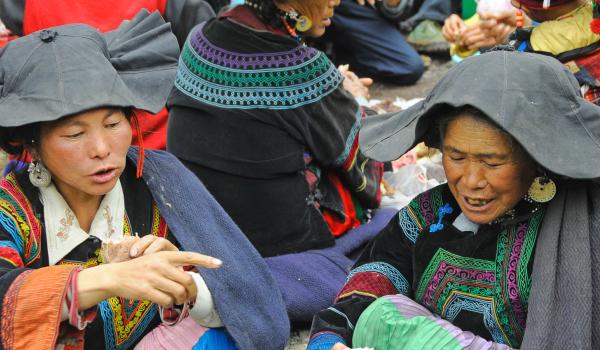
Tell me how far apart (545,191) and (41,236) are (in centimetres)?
150

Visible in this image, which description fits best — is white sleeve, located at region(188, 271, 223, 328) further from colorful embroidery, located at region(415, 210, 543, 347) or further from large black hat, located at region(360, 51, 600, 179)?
large black hat, located at region(360, 51, 600, 179)

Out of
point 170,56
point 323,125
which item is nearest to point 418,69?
point 323,125

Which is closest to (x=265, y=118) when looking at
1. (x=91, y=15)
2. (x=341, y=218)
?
(x=341, y=218)

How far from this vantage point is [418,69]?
714 centimetres

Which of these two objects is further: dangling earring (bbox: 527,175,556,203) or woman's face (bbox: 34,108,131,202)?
woman's face (bbox: 34,108,131,202)

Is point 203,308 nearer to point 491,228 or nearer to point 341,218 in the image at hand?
point 491,228

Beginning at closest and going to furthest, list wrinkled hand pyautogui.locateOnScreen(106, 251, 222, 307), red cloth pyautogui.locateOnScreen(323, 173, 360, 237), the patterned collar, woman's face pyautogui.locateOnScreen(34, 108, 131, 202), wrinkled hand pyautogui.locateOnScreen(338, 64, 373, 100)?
wrinkled hand pyautogui.locateOnScreen(106, 251, 222, 307), woman's face pyautogui.locateOnScreen(34, 108, 131, 202), the patterned collar, red cloth pyautogui.locateOnScreen(323, 173, 360, 237), wrinkled hand pyautogui.locateOnScreen(338, 64, 373, 100)

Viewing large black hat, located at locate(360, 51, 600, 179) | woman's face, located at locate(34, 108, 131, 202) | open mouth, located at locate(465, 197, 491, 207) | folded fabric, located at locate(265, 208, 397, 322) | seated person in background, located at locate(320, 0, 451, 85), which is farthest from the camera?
seated person in background, located at locate(320, 0, 451, 85)

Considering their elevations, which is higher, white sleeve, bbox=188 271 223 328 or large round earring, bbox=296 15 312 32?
large round earring, bbox=296 15 312 32

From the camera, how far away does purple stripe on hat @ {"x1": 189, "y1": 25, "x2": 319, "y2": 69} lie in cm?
372

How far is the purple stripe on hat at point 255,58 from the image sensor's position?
3717mm

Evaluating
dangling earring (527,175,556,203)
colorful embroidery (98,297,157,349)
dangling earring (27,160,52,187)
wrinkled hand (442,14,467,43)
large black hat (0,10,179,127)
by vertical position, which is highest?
large black hat (0,10,179,127)

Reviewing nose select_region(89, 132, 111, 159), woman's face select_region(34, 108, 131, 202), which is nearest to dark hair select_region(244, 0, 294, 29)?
woman's face select_region(34, 108, 131, 202)

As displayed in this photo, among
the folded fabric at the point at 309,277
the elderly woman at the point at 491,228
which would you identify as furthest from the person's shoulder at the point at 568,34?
the elderly woman at the point at 491,228
